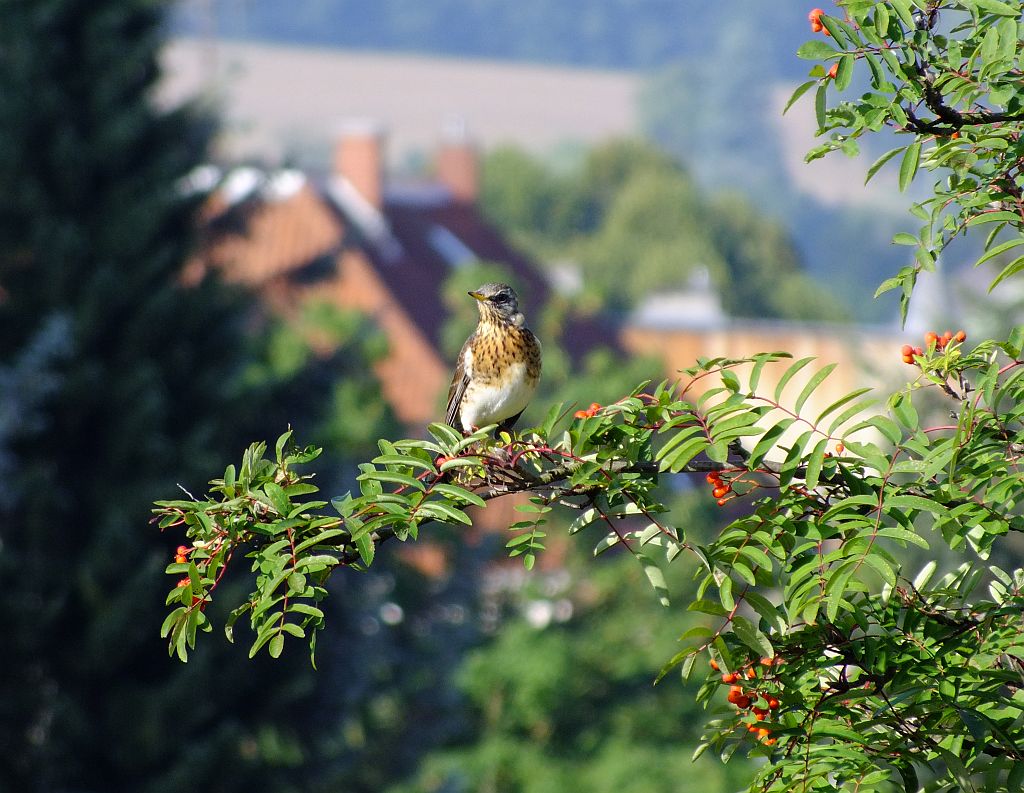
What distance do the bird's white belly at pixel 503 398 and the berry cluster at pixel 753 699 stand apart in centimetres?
252

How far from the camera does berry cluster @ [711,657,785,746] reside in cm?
345

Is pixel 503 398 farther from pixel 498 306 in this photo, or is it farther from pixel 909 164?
Answer: pixel 909 164

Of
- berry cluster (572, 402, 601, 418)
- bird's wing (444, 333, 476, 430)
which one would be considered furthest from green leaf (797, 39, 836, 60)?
bird's wing (444, 333, 476, 430)

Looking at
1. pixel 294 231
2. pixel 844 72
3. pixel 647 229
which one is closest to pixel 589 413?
pixel 844 72

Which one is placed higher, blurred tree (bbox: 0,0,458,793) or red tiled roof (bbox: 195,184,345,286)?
red tiled roof (bbox: 195,184,345,286)

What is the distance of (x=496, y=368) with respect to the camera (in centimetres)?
610

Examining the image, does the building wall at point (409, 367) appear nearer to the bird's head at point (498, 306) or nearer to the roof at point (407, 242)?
the roof at point (407, 242)

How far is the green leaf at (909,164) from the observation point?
11.2 ft

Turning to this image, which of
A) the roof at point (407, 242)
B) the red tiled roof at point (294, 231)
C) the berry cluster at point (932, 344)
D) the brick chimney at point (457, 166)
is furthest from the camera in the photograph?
the brick chimney at point (457, 166)

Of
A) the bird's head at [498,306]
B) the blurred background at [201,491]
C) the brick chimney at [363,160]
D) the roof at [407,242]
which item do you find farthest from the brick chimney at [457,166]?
the bird's head at [498,306]

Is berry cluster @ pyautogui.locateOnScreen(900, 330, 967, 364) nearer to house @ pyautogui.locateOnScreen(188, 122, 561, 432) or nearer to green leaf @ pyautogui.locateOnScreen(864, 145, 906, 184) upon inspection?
green leaf @ pyautogui.locateOnScreen(864, 145, 906, 184)

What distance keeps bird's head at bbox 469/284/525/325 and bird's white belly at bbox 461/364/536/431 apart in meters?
0.31

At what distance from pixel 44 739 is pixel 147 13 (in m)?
7.65

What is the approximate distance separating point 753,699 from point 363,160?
46.2 m
